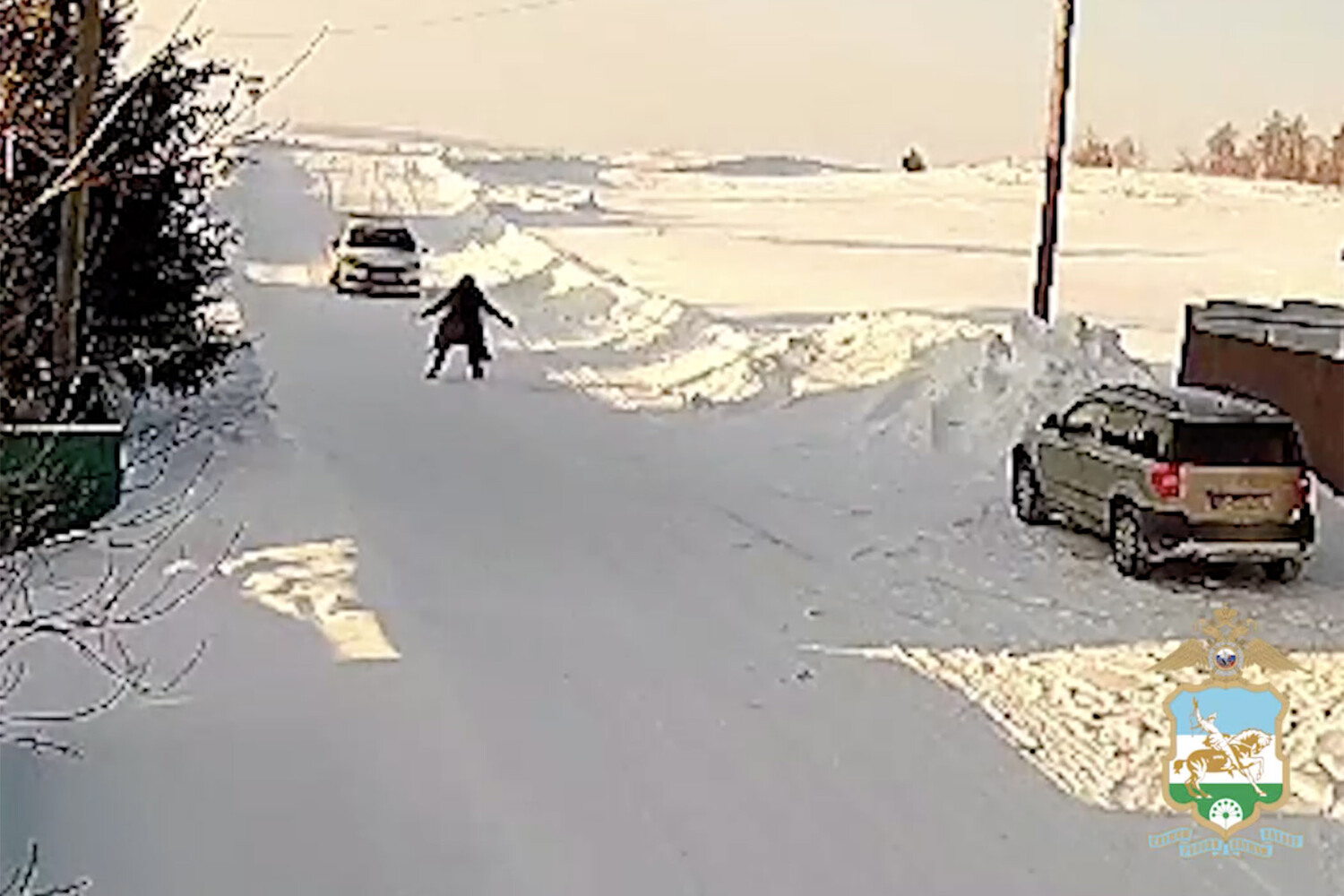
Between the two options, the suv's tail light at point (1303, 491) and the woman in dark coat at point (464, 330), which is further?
the woman in dark coat at point (464, 330)

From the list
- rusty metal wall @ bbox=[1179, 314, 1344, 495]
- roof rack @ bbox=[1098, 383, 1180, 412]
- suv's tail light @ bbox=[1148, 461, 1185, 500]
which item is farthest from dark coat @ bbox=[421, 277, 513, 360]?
suv's tail light @ bbox=[1148, 461, 1185, 500]

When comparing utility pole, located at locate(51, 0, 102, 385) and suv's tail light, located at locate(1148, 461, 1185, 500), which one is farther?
suv's tail light, located at locate(1148, 461, 1185, 500)

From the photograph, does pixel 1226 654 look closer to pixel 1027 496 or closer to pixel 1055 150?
pixel 1027 496

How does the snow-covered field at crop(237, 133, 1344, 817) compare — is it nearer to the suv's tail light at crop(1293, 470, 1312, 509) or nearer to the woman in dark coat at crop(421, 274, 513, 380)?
the suv's tail light at crop(1293, 470, 1312, 509)

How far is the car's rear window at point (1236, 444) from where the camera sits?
1540 centimetres

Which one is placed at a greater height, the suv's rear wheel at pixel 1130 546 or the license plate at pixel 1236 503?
the license plate at pixel 1236 503

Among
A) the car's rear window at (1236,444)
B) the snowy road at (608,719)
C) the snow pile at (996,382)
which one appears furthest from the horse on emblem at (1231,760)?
the snow pile at (996,382)

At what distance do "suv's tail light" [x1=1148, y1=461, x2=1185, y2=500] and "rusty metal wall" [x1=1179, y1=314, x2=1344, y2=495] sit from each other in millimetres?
4905

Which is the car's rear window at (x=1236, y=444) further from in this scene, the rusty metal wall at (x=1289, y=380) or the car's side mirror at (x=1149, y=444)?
the rusty metal wall at (x=1289, y=380)

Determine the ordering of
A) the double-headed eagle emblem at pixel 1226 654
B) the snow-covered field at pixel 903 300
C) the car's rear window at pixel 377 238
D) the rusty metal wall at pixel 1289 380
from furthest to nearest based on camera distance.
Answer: the car's rear window at pixel 377 238 < the rusty metal wall at pixel 1289 380 < the snow-covered field at pixel 903 300 < the double-headed eagle emblem at pixel 1226 654

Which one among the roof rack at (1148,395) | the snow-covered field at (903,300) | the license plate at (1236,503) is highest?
the roof rack at (1148,395)

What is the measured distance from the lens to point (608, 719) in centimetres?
1100

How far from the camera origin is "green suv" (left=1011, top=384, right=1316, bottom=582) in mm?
15203

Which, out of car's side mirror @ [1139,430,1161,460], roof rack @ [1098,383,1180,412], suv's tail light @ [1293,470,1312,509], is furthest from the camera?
roof rack @ [1098,383,1180,412]
